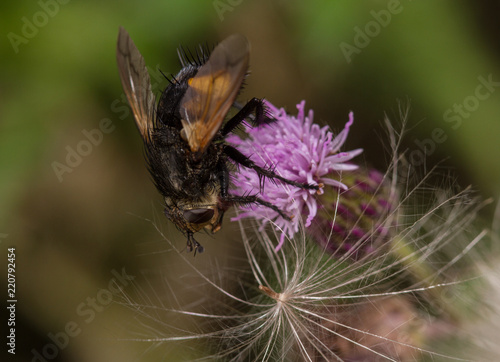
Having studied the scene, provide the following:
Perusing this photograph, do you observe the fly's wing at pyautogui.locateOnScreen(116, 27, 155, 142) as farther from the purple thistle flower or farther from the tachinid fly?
the purple thistle flower

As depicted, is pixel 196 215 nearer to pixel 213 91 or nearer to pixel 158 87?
pixel 213 91

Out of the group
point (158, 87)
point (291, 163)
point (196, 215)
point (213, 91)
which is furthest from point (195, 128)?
point (158, 87)

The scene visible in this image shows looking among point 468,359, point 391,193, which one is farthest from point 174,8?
point 468,359

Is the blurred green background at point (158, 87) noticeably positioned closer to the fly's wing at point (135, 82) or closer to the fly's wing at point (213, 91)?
the fly's wing at point (135, 82)

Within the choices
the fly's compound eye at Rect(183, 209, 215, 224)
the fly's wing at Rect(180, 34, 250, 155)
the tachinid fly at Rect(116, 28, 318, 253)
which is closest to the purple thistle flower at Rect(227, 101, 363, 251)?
the tachinid fly at Rect(116, 28, 318, 253)

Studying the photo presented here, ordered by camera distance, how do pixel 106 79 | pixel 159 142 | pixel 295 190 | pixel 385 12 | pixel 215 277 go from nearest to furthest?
pixel 159 142
pixel 295 190
pixel 215 277
pixel 385 12
pixel 106 79

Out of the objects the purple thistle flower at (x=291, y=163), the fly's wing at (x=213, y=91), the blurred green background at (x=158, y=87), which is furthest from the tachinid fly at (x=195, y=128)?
the blurred green background at (x=158, y=87)

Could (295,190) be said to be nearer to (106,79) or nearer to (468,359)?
(468,359)

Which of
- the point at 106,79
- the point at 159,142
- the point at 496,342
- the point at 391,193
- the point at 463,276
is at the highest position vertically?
the point at 106,79
